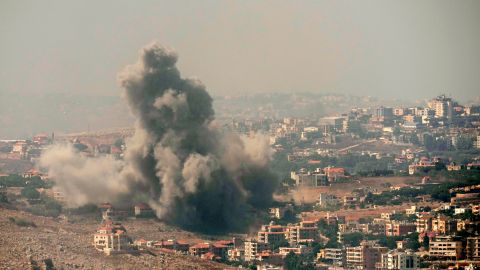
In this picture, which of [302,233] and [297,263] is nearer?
[297,263]

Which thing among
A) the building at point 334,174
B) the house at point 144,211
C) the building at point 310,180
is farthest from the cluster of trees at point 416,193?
the house at point 144,211

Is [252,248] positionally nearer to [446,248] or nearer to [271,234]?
[271,234]

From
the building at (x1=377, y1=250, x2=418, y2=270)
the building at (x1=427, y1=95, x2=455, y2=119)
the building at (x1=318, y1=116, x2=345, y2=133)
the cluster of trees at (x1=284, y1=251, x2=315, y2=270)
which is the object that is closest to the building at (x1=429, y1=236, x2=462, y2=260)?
the building at (x1=377, y1=250, x2=418, y2=270)

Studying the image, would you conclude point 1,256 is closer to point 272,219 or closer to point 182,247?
point 182,247

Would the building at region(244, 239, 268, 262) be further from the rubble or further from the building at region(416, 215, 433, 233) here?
the building at region(416, 215, 433, 233)

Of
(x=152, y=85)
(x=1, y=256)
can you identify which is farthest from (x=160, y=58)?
(x=1, y=256)

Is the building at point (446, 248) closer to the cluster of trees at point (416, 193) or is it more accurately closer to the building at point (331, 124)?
the cluster of trees at point (416, 193)

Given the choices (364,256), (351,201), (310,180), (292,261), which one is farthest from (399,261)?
(310,180)
